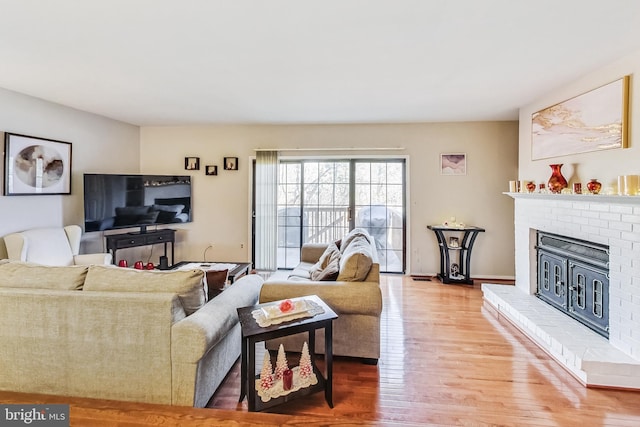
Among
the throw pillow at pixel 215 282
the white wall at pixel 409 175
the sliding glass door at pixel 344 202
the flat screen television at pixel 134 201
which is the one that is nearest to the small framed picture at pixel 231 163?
the white wall at pixel 409 175

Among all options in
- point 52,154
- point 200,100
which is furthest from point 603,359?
point 52,154

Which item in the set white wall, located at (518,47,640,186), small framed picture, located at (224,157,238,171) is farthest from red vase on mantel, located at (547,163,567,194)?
small framed picture, located at (224,157,238,171)

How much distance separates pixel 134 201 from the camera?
463cm

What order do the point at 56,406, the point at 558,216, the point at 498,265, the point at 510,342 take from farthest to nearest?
the point at 498,265
the point at 558,216
the point at 510,342
the point at 56,406

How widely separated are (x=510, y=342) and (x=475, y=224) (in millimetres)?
2377

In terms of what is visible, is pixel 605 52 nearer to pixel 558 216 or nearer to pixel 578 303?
pixel 558 216

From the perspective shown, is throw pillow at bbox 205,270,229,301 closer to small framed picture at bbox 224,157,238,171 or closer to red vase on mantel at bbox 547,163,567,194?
small framed picture at bbox 224,157,238,171

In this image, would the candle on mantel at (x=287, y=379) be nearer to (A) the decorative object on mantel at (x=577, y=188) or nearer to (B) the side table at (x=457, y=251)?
(A) the decorative object on mantel at (x=577, y=188)

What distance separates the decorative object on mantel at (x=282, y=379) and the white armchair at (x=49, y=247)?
2.98m

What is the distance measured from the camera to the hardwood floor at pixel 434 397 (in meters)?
1.84

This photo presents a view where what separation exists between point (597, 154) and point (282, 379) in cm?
324

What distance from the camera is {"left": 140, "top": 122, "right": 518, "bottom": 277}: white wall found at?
4816 mm

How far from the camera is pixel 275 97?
142 inches

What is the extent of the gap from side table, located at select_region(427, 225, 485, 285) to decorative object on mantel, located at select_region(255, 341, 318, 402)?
3224 mm
